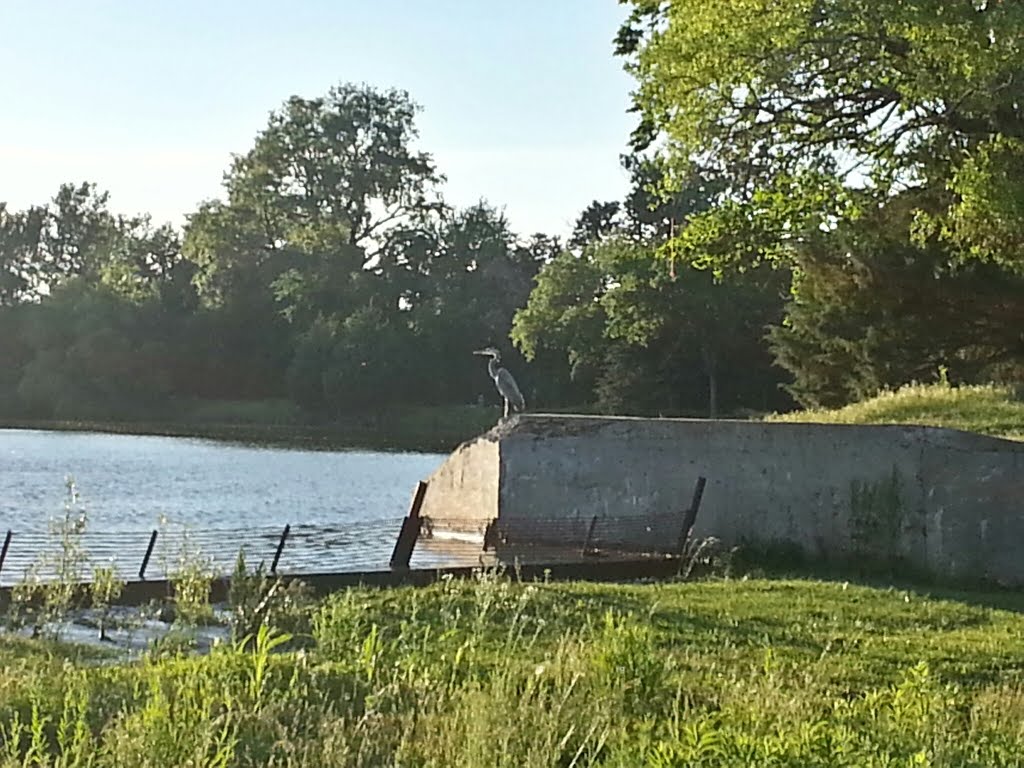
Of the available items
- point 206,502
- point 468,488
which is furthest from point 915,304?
point 206,502

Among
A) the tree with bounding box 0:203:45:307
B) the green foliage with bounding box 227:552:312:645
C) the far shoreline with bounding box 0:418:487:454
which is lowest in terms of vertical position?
the green foliage with bounding box 227:552:312:645

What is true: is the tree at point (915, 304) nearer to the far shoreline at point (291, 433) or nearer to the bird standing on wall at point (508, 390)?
the bird standing on wall at point (508, 390)

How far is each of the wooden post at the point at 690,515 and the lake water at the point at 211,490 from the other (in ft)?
11.4

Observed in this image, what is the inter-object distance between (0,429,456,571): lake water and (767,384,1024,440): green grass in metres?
7.52

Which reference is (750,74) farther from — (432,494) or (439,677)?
(439,677)

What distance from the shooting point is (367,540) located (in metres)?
21.0

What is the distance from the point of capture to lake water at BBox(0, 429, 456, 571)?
71.1 feet

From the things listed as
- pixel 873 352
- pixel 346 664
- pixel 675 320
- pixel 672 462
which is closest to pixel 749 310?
pixel 675 320

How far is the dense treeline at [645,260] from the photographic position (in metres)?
18.6

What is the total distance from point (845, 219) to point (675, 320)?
36569 mm

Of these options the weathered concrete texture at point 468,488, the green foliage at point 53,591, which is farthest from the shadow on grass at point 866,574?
the green foliage at point 53,591

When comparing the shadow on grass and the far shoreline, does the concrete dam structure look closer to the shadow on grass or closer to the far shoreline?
the shadow on grass

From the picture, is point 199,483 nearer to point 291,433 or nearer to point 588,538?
point 588,538

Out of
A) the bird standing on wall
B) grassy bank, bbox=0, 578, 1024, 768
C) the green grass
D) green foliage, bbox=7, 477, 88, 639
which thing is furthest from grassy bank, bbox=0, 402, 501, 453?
grassy bank, bbox=0, 578, 1024, 768
